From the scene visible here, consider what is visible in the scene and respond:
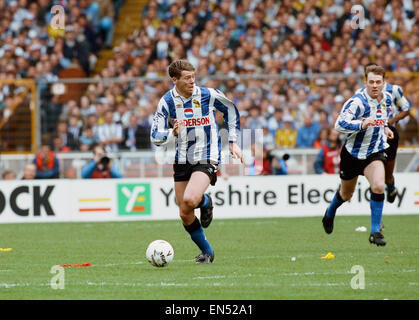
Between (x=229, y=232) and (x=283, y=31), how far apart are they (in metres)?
8.74

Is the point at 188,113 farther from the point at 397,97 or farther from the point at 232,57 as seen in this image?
the point at 232,57

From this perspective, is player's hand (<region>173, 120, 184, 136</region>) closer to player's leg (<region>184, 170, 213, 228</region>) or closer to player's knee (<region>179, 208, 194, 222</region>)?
player's leg (<region>184, 170, 213, 228</region>)

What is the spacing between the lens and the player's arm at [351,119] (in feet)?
38.3

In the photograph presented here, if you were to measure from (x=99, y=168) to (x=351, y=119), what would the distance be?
7.18 m

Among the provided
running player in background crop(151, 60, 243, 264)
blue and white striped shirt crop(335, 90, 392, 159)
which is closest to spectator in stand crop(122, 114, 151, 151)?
blue and white striped shirt crop(335, 90, 392, 159)

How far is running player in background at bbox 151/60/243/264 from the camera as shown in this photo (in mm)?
10242

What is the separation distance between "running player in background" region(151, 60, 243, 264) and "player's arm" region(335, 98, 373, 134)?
185 cm

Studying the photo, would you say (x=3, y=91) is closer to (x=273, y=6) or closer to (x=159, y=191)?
(x=159, y=191)

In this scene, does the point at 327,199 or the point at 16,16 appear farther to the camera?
the point at 16,16

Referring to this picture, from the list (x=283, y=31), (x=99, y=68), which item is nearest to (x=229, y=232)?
(x=283, y=31)

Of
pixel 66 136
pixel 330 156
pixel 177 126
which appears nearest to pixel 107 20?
pixel 66 136

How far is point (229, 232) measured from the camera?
14812 millimetres
